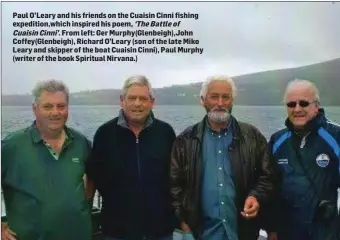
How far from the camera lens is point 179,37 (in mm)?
2299

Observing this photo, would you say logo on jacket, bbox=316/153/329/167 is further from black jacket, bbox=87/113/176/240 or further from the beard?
black jacket, bbox=87/113/176/240

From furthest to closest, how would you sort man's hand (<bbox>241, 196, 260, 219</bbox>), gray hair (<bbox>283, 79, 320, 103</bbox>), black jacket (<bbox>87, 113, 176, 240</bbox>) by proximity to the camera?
gray hair (<bbox>283, 79, 320, 103</bbox>), black jacket (<bbox>87, 113, 176, 240</bbox>), man's hand (<bbox>241, 196, 260, 219</bbox>)

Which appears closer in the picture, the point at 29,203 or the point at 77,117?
the point at 29,203

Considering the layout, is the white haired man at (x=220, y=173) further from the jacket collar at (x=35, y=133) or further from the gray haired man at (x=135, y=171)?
the jacket collar at (x=35, y=133)

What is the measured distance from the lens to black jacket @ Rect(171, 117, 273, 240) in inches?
85.9

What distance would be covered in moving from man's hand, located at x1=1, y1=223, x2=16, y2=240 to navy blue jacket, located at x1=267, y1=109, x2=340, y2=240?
60.5 inches

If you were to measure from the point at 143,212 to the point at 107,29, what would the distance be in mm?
1092

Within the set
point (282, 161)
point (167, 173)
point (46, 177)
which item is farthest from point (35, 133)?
point (282, 161)

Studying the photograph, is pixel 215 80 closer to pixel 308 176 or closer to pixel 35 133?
pixel 308 176

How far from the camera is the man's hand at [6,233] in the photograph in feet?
7.25

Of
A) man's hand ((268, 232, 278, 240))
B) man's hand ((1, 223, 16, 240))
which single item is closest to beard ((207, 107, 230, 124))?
man's hand ((268, 232, 278, 240))

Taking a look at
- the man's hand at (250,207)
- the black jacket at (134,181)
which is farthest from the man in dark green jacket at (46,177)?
the man's hand at (250,207)

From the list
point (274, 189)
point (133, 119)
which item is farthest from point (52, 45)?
point (274, 189)

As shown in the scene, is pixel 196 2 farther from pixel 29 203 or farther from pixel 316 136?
pixel 29 203
